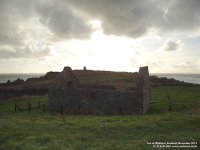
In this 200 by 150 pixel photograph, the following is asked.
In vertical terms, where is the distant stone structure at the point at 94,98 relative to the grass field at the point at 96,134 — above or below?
above

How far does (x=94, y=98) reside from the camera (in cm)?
3478

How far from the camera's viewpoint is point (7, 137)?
20078 millimetres

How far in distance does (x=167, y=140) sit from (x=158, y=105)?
20446 mm

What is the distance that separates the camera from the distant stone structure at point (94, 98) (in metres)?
32.9

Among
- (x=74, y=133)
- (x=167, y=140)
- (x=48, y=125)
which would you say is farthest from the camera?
(x=48, y=125)

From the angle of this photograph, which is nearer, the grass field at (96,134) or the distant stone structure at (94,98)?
the grass field at (96,134)

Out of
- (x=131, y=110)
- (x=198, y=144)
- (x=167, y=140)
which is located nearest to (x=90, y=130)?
(x=167, y=140)

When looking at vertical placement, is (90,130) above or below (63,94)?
below

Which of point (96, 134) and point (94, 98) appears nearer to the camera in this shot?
point (96, 134)

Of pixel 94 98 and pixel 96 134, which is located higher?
pixel 94 98

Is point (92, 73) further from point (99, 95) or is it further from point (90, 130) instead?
point (90, 130)

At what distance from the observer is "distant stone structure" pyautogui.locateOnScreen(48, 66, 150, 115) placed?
108 feet

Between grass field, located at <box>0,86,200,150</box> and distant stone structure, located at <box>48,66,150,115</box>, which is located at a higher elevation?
distant stone structure, located at <box>48,66,150,115</box>

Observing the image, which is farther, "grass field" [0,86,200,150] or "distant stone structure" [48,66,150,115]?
"distant stone structure" [48,66,150,115]
